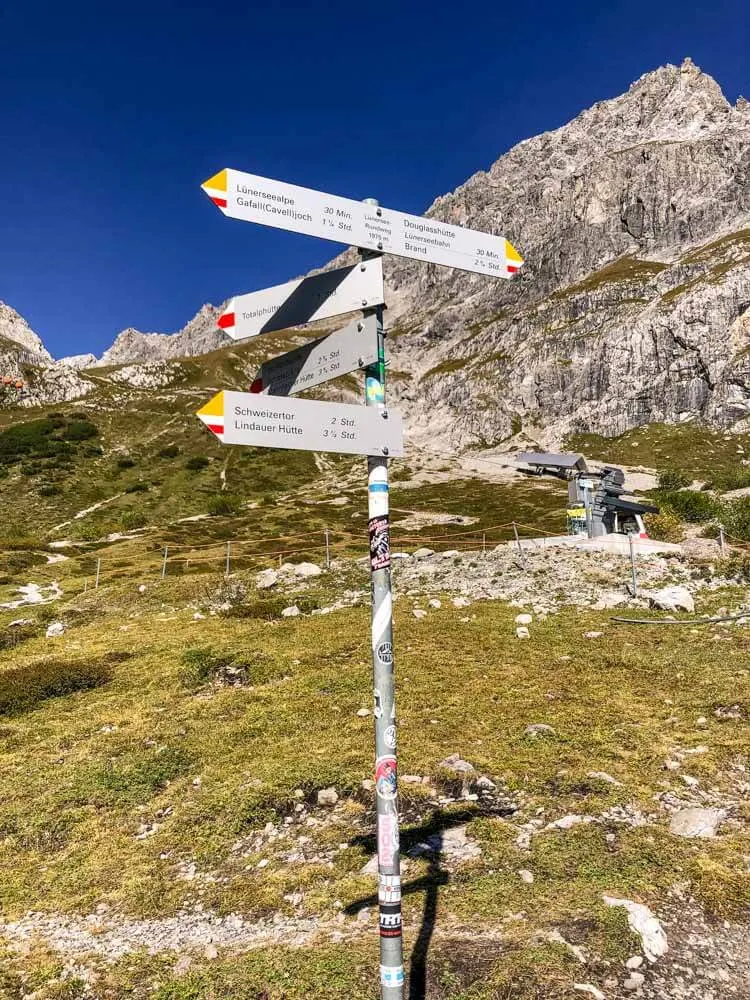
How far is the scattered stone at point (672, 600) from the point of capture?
1822 centimetres

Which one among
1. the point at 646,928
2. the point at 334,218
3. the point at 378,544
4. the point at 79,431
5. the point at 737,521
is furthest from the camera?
the point at 79,431

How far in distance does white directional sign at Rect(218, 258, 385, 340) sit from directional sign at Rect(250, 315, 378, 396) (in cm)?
18

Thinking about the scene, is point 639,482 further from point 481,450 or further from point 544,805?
point 544,805

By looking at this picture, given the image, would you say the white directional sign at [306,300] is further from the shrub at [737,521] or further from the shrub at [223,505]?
the shrub at [223,505]

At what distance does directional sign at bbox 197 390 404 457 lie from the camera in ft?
13.3

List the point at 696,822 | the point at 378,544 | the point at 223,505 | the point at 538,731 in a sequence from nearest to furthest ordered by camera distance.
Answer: the point at 378,544 → the point at 696,822 → the point at 538,731 → the point at 223,505

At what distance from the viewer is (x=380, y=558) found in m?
4.42

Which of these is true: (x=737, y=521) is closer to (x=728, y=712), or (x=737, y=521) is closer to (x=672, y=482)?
(x=728, y=712)

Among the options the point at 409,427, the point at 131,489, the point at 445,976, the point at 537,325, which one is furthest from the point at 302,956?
the point at 537,325

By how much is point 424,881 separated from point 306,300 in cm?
660

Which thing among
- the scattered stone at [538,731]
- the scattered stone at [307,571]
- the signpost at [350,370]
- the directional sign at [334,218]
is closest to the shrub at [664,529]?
the scattered stone at [307,571]

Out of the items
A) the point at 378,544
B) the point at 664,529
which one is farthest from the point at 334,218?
the point at 664,529

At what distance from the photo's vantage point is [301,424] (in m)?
4.33

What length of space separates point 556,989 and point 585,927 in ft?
3.02
